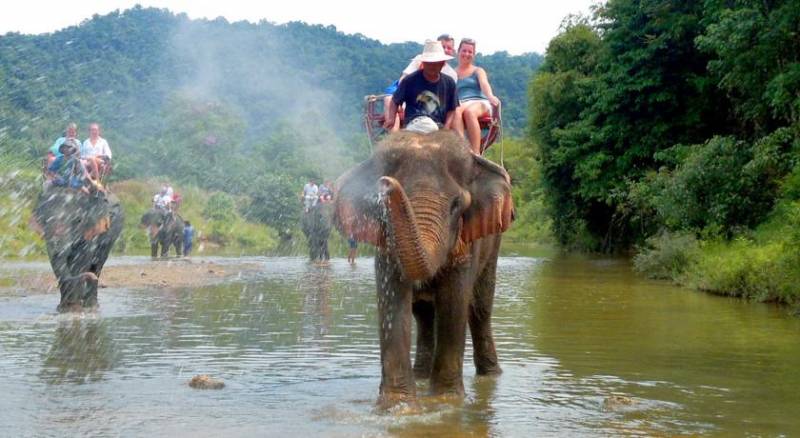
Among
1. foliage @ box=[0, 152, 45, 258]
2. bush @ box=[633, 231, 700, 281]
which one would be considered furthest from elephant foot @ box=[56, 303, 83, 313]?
foliage @ box=[0, 152, 45, 258]

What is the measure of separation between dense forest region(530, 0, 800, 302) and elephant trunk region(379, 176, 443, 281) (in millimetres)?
9328

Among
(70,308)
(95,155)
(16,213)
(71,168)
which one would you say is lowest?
(70,308)

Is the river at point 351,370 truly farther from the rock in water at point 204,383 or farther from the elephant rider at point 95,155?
the elephant rider at point 95,155

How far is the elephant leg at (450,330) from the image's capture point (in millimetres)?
7711

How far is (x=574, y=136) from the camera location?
3775cm

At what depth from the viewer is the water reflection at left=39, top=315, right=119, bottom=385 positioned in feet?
28.5

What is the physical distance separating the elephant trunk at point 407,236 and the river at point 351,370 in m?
1.00

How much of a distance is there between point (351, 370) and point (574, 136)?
29520 mm

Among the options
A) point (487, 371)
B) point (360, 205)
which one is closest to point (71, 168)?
point (487, 371)

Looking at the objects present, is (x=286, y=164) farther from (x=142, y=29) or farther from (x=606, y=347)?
(x=606, y=347)

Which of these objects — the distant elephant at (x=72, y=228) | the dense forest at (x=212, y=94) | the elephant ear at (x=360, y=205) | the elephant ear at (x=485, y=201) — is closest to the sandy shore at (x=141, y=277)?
the distant elephant at (x=72, y=228)

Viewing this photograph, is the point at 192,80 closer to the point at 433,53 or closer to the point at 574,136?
the point at 574,136

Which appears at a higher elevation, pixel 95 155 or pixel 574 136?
pixel 574 136

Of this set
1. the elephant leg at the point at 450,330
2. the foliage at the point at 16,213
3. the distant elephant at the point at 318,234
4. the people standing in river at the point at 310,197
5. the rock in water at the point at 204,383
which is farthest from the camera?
the foliage at the point at 16,213
